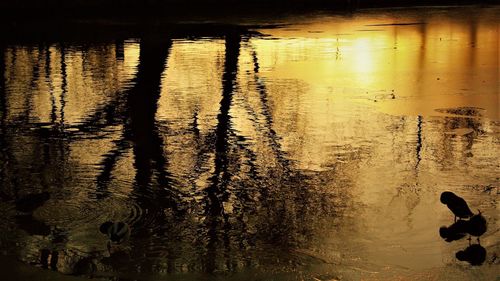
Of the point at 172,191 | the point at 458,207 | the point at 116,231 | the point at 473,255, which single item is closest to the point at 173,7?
the point at 172,191

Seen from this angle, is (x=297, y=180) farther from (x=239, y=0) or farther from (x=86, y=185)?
(x=239, y=0)

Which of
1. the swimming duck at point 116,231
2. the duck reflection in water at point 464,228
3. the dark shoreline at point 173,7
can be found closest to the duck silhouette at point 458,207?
the duck reflection in water at point 464,228

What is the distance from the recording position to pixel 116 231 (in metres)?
7.37

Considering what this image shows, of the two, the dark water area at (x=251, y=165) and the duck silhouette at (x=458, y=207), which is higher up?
the duck silhouette at (x=458, y=207)

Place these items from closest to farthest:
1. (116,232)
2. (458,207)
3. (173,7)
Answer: (116,232), (458,207), (173,7)

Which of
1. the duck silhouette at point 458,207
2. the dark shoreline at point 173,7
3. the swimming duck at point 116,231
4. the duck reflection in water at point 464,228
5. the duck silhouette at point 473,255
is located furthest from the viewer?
the dark shoreline at point 173,7

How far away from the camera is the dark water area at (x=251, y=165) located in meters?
7.23

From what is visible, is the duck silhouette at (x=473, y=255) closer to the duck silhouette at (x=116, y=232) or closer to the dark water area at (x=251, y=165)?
the dark water area at (x=251, y=165)

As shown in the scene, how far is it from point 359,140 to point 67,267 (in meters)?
5.60

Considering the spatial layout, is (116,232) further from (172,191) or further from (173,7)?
(173,7)

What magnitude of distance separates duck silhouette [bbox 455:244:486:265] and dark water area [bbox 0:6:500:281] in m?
0.02

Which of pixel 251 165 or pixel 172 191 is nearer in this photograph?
pixel 172 191

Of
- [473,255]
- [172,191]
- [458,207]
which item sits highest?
[458,207]

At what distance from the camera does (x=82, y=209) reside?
8.67 metres
